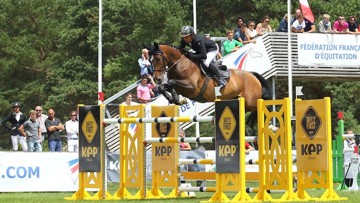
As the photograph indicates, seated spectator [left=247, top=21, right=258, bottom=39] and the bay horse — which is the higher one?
seated spectator [left=247, top=21, right=258, bottom=39]

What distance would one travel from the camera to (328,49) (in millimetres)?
35156

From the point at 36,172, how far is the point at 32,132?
2.52 meters

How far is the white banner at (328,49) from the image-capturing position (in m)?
34.7

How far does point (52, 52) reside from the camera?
224ft

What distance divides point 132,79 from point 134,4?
4.20 metres

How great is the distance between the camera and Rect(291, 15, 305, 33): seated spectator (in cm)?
3447

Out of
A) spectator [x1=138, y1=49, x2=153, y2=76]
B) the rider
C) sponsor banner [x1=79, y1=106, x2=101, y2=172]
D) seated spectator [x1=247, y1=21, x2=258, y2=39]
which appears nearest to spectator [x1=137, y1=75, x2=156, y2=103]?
spectator [x1=138, y1=49, x2=153, y2=76]

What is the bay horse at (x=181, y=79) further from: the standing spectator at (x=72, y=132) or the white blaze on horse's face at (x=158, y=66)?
the standing spectator at (x=72, y=132)

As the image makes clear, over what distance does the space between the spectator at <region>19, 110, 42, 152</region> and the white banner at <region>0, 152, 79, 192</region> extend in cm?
202

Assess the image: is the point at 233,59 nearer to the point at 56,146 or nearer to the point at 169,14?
the point at 56,146

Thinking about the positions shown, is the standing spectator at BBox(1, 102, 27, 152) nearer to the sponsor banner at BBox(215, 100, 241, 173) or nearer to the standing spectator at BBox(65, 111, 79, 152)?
the standing spectator at BBox(65, 111, 79, 152)

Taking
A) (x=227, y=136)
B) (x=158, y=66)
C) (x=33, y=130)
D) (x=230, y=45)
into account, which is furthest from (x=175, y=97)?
(x=230, y=45)

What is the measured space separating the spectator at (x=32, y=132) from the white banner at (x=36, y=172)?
202 cm

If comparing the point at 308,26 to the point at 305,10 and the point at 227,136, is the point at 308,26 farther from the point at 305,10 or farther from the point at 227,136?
the point at 227,136
